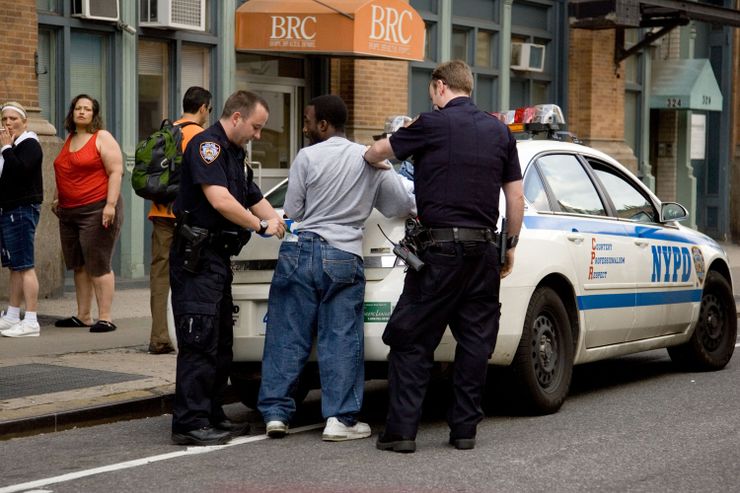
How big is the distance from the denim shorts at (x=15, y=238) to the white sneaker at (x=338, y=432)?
4.30m

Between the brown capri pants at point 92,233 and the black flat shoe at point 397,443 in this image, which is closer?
the black flat shoe at point 397,443

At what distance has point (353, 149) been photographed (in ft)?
23.9

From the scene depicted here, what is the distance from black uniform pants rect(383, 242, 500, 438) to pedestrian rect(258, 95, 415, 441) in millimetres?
307

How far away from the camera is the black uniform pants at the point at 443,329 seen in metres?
6.95

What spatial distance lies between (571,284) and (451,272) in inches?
56.9

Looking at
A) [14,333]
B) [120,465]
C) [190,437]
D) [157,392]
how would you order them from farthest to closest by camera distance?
[14,333], [157,392], [190,437], [120,465]

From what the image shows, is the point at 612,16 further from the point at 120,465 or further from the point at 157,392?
the point at 120,465

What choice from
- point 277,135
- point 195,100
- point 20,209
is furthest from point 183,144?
point 277,135

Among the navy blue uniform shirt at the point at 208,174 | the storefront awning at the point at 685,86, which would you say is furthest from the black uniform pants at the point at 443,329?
the storefront awning at the point at 685,86

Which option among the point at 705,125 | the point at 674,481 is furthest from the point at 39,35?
the point at 705,125

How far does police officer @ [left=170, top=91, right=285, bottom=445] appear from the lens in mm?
7039

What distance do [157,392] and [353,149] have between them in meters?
2.12

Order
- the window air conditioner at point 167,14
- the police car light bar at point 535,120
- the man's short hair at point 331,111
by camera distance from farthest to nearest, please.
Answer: the window air conditioner at point 167,14 → the police car light bar at point 535,120 → the man's short hair at point 331,111

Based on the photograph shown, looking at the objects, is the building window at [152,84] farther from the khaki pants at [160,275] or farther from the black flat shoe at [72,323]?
the khaki pants at [160,275]
